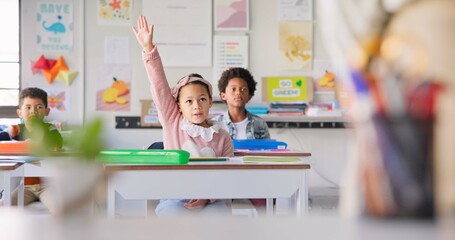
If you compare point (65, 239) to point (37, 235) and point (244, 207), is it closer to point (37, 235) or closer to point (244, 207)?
point (37, 235)

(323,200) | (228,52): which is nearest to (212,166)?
(323,200)

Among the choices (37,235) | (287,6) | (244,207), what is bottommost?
(244,207)

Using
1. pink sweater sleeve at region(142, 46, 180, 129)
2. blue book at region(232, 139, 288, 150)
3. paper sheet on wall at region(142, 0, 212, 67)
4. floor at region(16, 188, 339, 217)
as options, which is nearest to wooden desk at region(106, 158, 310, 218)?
pink sweater sleeve at region(142, 46, 180, 129)

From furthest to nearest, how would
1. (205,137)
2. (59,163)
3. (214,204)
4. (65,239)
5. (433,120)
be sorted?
(205,137)
(214,204)
(59,163)
(433,120)
(65,239)

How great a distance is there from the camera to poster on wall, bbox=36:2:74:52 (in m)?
5.37

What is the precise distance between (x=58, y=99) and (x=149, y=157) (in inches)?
112

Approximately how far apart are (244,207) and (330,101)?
7.55ft

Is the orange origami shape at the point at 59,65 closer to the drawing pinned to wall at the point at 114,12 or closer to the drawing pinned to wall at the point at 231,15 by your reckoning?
the drawing pinned to wall at the point at 114,12

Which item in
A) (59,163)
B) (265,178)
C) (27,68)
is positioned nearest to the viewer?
(59,163)

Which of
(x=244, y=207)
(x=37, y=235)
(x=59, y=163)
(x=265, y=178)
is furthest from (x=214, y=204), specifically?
(x=37, y=235)

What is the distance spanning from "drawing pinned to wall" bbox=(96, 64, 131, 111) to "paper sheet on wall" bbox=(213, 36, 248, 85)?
723mm

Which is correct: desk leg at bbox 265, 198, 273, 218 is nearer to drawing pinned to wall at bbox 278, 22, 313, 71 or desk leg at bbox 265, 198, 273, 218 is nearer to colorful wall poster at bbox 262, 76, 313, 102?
colorful wall poster at bbox 262, 76, 313, 102

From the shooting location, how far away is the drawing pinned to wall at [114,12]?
5422mm

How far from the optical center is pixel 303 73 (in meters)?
5.52
